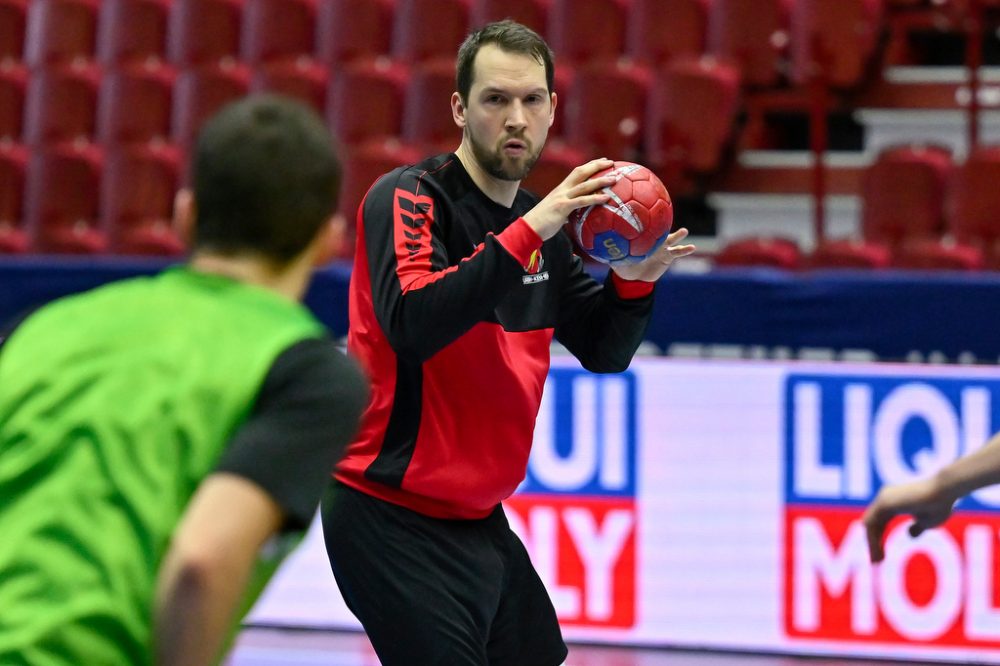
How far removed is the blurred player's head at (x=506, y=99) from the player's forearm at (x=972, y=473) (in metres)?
1.26

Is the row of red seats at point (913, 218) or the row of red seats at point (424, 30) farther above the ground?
the row of red seats at point (424, 30)

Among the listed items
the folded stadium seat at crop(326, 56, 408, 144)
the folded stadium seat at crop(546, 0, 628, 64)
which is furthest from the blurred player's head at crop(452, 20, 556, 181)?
the folded stadium seat at crop(326, 56, 408, 144)

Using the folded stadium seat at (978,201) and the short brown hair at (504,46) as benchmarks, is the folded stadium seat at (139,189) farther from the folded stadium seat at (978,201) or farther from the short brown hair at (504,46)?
the short brown hair at (504,46)

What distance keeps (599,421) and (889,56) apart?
170 inches

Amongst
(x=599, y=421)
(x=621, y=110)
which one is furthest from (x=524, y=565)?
(x=621, y=110)

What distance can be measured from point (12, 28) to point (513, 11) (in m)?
3.86

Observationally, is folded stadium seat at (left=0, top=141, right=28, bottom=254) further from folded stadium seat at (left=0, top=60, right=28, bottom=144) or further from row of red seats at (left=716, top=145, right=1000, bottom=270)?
row of red seats at (left=716, top=145, right=1000, bottom=270)

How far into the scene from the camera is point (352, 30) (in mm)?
9547

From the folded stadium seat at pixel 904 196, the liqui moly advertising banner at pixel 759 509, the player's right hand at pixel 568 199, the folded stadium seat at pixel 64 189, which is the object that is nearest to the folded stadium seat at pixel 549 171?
the folded stadium seat at pixel 904 196

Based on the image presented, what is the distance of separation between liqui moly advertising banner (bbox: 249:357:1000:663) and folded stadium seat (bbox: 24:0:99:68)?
5820mm

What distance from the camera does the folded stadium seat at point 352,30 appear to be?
9.53 metres

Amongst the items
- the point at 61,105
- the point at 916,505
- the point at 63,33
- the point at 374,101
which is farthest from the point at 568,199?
the point at 63,33

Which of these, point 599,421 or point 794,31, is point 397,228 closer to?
point 599,421

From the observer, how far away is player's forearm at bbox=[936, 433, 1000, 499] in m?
2.58
